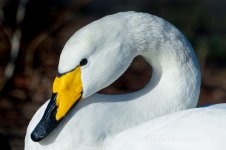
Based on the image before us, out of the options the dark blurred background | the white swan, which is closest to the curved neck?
the white swan

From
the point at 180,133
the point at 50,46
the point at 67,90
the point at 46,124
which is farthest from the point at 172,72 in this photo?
the point at 50,46

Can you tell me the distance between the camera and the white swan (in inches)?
130

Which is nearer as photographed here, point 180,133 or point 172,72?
point 180,133

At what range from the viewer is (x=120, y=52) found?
3.37 m

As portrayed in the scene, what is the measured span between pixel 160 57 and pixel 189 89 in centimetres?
21

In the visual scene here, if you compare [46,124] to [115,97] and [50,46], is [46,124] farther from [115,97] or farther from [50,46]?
[50,46]

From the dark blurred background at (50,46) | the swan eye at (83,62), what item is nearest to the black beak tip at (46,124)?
the swan eye at (83,62)

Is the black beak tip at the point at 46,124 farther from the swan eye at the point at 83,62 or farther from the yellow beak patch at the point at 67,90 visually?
the swan eye at the point at 83,62

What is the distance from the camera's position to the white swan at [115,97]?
3.30 metres

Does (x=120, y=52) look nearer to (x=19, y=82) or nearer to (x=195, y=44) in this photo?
(x=19, y=82)

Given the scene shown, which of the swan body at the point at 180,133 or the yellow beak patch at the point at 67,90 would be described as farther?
the yellow beak patch at the point at 67,90

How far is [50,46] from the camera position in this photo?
25.1ft

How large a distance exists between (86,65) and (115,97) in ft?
1.07

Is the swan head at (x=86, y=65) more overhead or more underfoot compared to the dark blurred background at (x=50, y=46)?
more overhead
